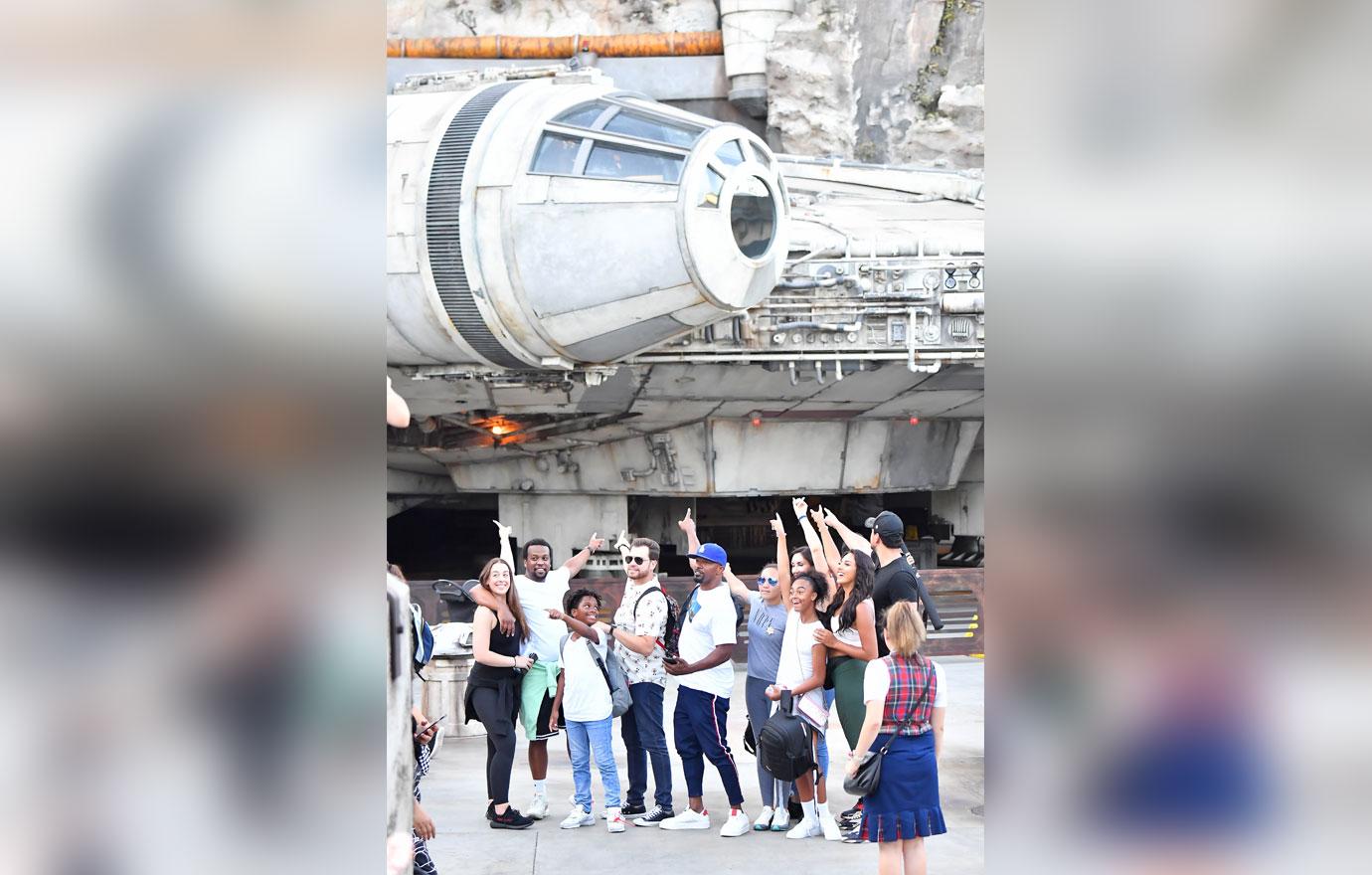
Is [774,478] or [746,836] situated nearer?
[746,836]

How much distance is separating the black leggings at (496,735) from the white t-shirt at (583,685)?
0.35 metres

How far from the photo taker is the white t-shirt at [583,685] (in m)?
7.20

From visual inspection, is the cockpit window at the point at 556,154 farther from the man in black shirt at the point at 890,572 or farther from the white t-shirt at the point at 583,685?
the man in black shirt at the point at 890,572

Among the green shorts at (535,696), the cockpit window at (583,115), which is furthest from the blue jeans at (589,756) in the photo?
the cockpit window at (583,115)

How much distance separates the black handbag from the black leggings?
2.44 m

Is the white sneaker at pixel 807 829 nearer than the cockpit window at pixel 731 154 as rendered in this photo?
Yes

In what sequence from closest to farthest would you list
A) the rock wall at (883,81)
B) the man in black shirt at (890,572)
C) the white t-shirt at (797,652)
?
the white t-shirt at (797,652) < the man in black shirt at (890,572) < the rock wall at (883,81)

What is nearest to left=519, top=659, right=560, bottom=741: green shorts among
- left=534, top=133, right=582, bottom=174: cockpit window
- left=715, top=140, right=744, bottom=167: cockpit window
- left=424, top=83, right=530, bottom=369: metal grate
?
left=424, top=83, right=530, bottom=369: metal grate

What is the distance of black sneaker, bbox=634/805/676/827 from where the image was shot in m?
7.44

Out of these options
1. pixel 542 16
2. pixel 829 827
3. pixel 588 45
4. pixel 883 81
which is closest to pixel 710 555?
pixel 829 827
